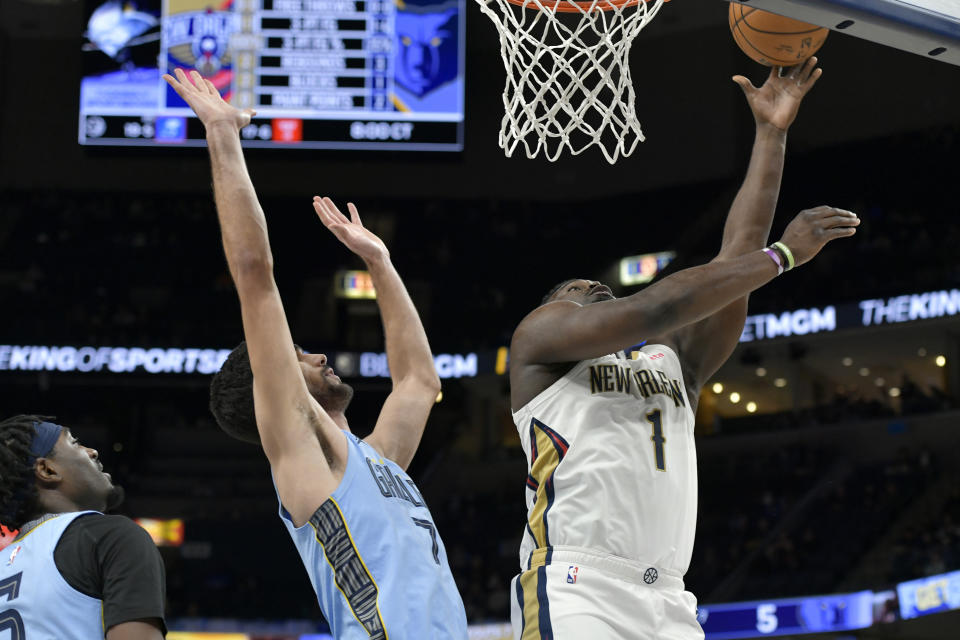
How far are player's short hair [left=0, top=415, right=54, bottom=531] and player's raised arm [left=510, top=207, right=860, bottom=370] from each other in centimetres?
134

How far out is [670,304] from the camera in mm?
2803

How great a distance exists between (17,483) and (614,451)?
1520 millimetres

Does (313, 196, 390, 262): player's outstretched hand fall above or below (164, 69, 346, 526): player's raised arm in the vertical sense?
above

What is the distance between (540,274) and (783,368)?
460 cm

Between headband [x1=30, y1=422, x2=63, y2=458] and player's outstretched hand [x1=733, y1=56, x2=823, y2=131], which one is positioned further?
player's outstretched hand [x1=733, y1=56, x2=823, y2=131]

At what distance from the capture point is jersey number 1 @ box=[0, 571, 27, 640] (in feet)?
8.34

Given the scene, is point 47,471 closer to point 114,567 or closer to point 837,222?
point 114,567

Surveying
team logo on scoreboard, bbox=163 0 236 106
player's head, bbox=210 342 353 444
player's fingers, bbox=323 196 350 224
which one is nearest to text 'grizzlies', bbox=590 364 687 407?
player's head, bbox=210 342 353 444

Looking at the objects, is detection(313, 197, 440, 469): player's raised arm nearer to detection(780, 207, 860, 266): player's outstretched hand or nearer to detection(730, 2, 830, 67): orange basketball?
detection(780, 207, 860, 266): player's outstretched hand

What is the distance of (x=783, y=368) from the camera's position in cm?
1933

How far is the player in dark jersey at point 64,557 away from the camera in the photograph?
7.98ft

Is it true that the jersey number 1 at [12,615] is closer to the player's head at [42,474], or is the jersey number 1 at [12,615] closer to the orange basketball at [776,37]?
the player's head at [42,474]

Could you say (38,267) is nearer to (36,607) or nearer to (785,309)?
(785,309)

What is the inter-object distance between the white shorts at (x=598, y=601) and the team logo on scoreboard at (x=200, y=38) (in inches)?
478
